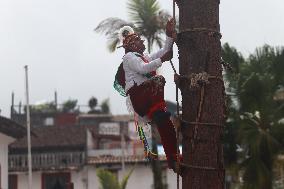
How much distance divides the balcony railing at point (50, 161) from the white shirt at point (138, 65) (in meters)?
28.5

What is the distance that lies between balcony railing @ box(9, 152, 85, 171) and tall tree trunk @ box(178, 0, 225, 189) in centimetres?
2900

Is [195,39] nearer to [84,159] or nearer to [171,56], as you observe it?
[171,56]

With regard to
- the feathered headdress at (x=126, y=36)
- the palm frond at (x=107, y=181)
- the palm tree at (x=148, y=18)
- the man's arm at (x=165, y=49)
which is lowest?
the palm frond at (x=107, y=181)

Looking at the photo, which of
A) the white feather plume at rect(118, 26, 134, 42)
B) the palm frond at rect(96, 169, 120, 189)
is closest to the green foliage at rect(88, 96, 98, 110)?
the palm frond at rect(96, 169, 120, 189)

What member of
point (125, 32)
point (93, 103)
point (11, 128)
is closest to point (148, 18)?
point (11, 128)

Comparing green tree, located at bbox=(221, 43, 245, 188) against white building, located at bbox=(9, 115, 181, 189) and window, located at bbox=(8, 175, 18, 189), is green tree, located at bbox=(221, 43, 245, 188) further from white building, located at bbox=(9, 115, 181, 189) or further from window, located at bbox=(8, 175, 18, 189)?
window, located at bbox=(8, 175, 18, 189)

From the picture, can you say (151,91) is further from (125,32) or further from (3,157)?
(3,157)

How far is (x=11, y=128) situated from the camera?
63.6 feet

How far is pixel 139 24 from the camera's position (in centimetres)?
1972

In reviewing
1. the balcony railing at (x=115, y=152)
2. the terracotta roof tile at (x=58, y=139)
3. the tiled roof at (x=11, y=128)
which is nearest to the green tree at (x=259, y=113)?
the tiled roof at (x=11, y=128)

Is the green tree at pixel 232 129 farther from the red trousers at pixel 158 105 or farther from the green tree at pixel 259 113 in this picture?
the red trousers at pixel 158 105

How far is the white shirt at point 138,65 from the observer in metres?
4.74

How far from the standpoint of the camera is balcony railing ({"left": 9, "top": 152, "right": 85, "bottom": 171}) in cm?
3312

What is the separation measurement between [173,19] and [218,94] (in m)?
0.63
